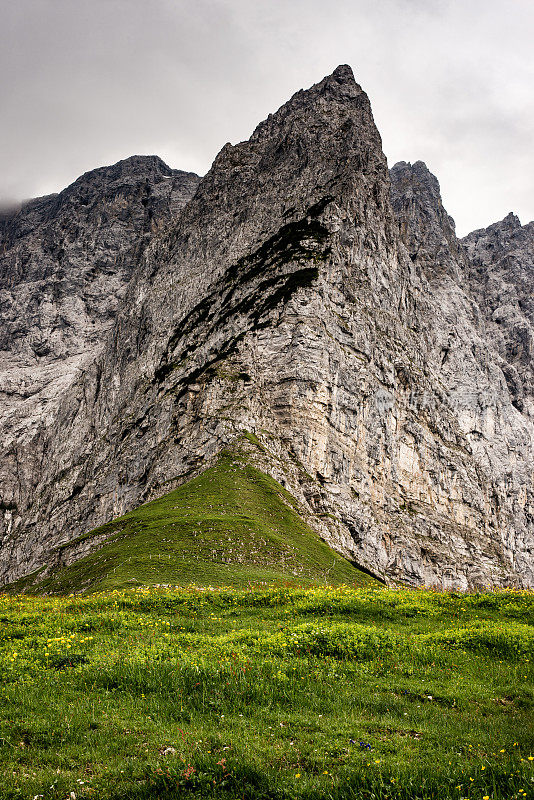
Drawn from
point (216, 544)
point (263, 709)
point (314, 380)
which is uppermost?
point (314, 380)

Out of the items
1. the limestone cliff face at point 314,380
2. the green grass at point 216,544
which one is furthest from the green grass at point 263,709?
the limestone cliff face at point 314,380

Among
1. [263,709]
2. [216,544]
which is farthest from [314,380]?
[263,709]

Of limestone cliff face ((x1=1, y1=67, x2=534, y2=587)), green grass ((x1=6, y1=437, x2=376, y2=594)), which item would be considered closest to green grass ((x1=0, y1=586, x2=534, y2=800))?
green grass ((x1=6, y1=437, x2=376, y2=594))

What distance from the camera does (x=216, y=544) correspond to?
45.8 metres

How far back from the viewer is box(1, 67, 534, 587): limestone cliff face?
274 feet

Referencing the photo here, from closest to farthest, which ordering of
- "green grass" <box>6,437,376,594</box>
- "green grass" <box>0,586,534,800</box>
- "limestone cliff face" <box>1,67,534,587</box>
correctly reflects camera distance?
"green grass" <box>0,586,534,800</box> < "green grass" <box>6,437,376,594</box> < "limestone cliff face" <box>1,67,534,587</box>

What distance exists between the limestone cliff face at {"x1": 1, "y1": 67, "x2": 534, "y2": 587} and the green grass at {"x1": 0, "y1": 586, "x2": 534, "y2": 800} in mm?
52645

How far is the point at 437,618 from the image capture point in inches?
851

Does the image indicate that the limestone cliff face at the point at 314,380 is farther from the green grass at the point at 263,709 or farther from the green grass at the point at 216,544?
the green grass at the point at 263,709

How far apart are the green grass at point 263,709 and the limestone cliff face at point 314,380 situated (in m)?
52.6

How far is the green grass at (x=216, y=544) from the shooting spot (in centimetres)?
4024

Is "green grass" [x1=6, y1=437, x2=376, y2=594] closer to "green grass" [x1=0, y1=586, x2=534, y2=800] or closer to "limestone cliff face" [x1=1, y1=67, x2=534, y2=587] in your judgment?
"limestone cliff face" [x1=1, y1=67, x2=534, y2=587]

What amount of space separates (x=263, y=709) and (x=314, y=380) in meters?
75.2

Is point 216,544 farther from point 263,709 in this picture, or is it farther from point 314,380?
point 314,380
